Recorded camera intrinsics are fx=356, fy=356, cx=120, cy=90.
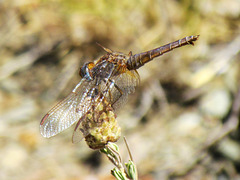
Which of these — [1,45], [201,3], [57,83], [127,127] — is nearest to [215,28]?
[201,3]

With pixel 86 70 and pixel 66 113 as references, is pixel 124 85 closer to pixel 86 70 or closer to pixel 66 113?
pixel 86 70

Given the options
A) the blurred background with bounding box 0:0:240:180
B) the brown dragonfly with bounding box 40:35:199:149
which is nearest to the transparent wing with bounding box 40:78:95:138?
the brown dragonfly with bounding box 40:35:199:149

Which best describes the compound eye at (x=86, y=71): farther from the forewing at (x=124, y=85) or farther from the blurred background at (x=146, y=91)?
the blurred background at (x=146, y=91)

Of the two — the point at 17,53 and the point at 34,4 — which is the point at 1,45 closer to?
the point at 17,53

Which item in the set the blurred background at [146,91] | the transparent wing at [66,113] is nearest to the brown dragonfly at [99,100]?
the transparent wing at [66,113]

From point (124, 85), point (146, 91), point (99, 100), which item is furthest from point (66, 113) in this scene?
Answer: point (146, 91)

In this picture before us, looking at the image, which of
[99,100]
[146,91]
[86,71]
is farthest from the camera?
[146,91]

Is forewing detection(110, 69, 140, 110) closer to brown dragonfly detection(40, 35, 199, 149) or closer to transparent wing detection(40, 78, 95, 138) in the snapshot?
brown dragonfly detection(40, 35, 199, 149)
